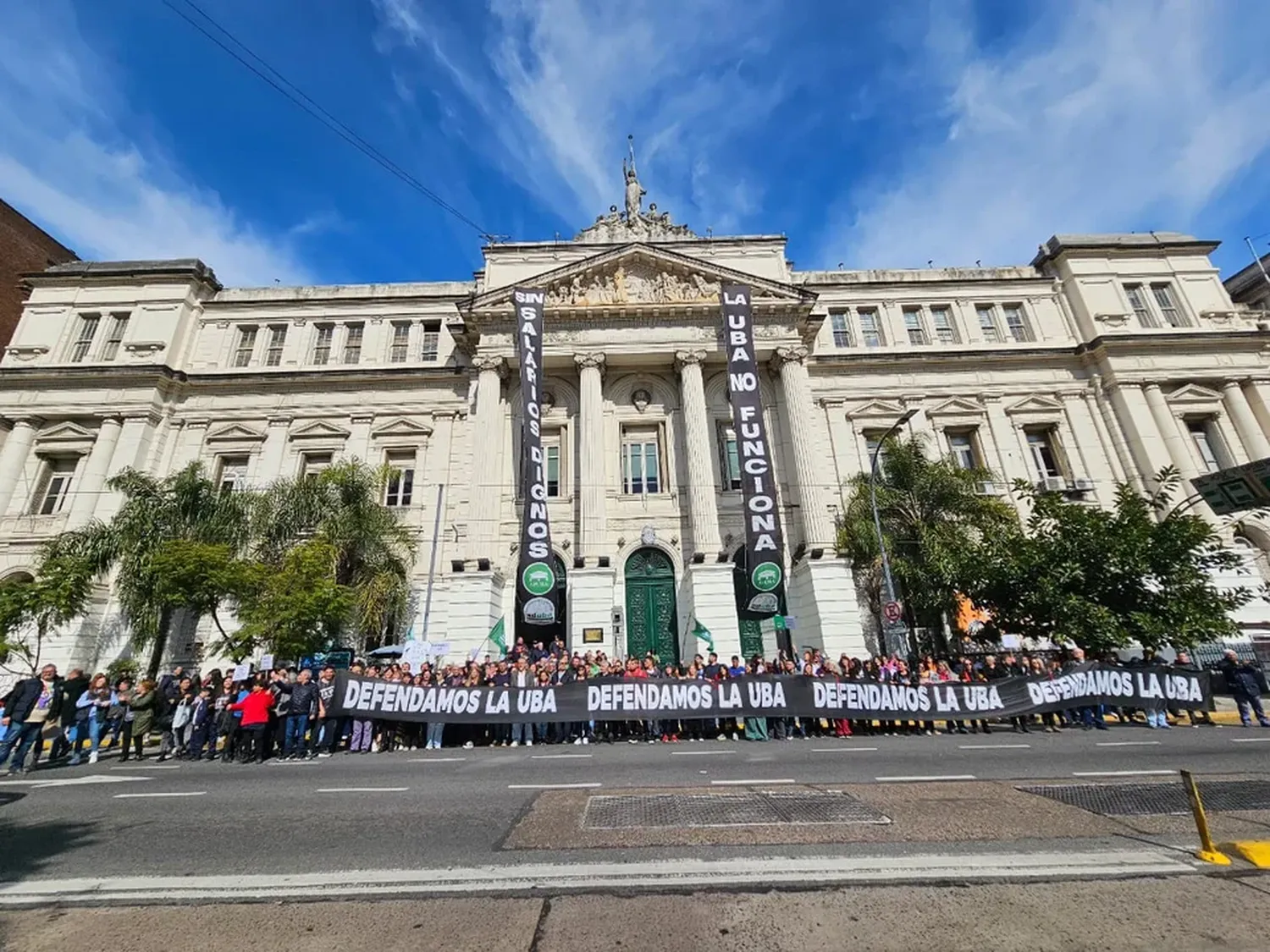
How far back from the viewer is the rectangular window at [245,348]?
28.2 m

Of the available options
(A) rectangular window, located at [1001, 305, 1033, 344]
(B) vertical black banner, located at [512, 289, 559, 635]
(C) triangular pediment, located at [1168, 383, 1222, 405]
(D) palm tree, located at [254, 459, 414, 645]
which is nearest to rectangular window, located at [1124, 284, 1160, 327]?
(C) triangular pediment, located at [1168, 383, 1222, 405]

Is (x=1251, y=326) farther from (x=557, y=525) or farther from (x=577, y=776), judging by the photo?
(x=577, y=776)

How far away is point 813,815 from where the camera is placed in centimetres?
596

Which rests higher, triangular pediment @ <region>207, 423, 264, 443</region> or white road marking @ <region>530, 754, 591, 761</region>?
triangular pediment @ <region>207, 423, 264, 443</region>

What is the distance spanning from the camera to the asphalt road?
17.3ft

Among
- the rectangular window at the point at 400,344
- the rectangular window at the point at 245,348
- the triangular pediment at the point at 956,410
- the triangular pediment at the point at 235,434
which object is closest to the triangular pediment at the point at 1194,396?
the triangular pediment at the point at 956,410

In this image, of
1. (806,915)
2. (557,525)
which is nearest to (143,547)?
(557,525)

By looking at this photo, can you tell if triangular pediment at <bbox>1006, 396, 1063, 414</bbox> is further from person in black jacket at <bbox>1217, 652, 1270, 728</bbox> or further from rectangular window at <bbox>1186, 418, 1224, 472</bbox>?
person in black jacket at <bbox>1217, 652, 1270, 728</bbox>

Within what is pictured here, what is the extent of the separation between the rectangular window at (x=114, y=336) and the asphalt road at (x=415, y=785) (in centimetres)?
2287

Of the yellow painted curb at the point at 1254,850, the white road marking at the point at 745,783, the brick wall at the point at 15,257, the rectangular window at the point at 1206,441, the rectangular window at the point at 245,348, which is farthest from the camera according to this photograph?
the brick wall at the point at 15,257

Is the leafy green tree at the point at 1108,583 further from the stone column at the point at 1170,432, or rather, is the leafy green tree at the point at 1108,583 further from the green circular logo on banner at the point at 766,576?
the stone column at the point at 1170,432

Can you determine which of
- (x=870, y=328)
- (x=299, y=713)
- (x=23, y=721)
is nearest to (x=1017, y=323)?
(x=870, y=328)

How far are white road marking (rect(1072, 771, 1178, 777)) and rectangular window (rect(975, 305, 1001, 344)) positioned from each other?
25.3 meters

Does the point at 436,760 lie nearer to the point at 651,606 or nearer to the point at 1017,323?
the point at 651,606
